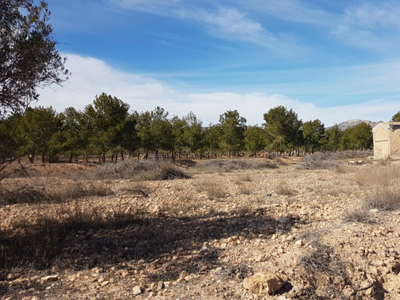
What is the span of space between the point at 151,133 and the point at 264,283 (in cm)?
3826

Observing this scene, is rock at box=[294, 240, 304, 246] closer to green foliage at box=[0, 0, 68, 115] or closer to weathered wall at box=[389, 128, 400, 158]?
green foliage at box=[0, 0, 68, 115]

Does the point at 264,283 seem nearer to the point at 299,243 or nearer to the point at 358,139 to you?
the point at 299,243

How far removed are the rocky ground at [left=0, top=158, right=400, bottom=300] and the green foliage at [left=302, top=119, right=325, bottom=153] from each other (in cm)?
5769

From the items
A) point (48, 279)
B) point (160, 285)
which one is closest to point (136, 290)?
point (160, 285)

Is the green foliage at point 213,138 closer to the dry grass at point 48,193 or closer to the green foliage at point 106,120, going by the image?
the green foliage at point 106,120

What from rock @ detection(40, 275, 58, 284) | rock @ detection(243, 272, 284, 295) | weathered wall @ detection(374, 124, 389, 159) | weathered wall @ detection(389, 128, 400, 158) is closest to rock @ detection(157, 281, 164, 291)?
rock @ detection(243, 272, 284, 295)

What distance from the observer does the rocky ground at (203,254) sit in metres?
3.92

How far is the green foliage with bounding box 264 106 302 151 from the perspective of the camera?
176 feet

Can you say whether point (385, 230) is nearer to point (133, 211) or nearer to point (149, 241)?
point (149, 241)

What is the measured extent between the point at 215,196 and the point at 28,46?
6.73m

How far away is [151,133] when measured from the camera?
1623 inches

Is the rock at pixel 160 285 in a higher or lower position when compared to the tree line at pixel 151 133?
lower

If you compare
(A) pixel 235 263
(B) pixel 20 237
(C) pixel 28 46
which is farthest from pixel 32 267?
(C) pixel 28 46

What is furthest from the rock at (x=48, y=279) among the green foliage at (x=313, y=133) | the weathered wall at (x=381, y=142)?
the green foliage at (x=313, y=133)
